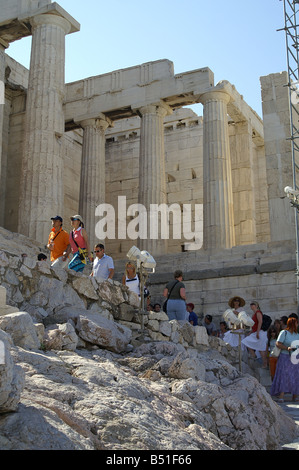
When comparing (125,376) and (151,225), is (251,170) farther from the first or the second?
(125,376)

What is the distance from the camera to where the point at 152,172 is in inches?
1021

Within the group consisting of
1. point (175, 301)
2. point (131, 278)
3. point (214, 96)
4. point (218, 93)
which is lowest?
point (175, 301)

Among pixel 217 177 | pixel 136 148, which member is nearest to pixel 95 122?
pixel 136 148

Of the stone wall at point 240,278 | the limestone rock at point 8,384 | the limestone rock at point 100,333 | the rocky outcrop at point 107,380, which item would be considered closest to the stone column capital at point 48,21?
the stone wall at point 240,278

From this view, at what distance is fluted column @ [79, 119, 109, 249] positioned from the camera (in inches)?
1025

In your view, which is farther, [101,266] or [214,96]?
[214,96]

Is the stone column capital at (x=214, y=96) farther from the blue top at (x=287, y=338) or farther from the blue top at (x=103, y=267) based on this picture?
the blue top at (x=287, y=338)

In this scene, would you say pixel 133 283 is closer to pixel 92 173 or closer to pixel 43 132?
pixel 43 132

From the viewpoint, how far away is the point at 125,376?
7496mm

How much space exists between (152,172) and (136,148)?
7243 millimetres

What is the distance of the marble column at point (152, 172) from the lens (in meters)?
24.8

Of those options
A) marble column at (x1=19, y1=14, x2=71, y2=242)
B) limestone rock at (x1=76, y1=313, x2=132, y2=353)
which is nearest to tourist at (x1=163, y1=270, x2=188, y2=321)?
limestone rock at (x1=76, y1=313, x2=132, y2=353)

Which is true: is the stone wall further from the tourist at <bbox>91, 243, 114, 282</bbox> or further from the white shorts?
the tourist at <bbox>91, 243, 114, 282</bbox>
